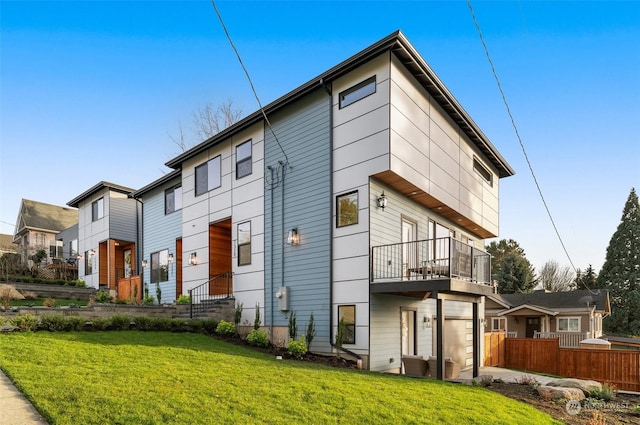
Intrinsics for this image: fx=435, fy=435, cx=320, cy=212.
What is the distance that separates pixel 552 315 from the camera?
95.7 ft

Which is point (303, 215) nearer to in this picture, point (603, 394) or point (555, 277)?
point (603, 394)

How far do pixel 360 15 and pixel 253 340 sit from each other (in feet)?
29.7

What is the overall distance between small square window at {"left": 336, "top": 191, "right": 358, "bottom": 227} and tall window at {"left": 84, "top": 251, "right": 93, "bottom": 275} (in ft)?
59.1

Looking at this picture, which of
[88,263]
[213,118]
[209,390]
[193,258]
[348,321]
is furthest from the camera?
[213,118]

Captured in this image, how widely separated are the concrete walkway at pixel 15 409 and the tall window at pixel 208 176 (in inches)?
415

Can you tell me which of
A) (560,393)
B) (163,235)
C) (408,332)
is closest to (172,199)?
(163,235)

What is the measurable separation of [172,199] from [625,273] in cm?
3615

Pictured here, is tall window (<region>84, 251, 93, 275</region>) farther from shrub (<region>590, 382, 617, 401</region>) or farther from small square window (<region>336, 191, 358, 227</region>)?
shrub (<region>590, 382, 617, 401</region>)

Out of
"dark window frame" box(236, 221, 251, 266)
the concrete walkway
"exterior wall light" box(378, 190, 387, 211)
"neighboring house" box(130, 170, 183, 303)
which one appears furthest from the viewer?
"neighboring house" box(130, 170, 183, 303)

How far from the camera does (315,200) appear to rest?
1223cm

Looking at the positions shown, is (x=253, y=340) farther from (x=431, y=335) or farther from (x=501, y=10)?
(x=501, y=10)

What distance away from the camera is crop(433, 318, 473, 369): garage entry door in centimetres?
1448

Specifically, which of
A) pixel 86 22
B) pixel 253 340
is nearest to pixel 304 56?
pixel 86 22

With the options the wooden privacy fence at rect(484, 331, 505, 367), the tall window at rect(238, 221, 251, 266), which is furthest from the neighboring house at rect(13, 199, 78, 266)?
the wooden privacy fence at rect(484, 331, 505, 367)
